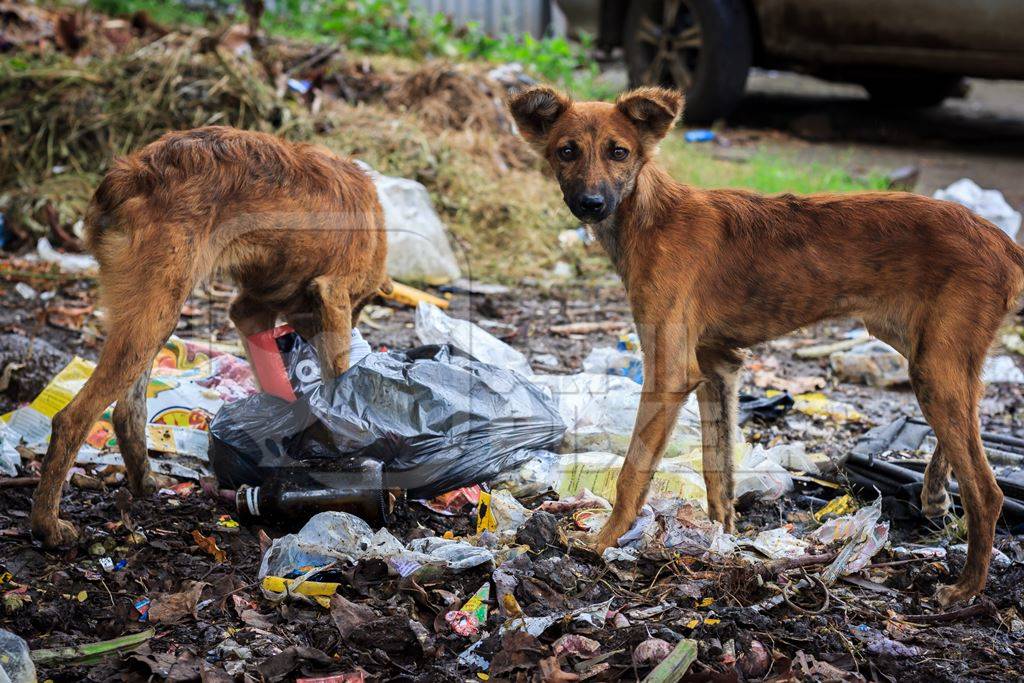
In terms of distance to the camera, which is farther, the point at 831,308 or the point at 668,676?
the point at 831,308

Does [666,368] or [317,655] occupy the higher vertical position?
[666,368]

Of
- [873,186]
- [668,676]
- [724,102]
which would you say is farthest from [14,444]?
[724,102]

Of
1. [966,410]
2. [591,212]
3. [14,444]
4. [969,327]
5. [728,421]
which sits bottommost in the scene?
[14,444]

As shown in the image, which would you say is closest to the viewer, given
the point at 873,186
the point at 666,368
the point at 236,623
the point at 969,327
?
the point at 236,623

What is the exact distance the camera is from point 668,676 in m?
3.10

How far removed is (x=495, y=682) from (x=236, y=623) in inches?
37.9

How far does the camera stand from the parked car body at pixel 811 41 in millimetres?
9102

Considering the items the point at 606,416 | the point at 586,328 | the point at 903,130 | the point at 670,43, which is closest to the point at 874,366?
the point at 586,328

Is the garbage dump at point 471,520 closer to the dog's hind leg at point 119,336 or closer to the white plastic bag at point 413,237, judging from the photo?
the dog's hind leg at point 119,336

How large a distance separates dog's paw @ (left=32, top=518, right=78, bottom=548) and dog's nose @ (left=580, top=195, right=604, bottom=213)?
231cm

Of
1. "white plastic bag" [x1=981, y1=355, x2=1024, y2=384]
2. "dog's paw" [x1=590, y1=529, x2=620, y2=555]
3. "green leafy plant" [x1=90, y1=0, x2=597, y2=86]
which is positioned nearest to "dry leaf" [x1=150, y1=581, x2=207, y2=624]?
"dog's paw" [x1=590, y1=529, x2=620, y2=555]

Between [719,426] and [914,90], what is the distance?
8951mm

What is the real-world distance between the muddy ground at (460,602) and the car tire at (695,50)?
6703mm

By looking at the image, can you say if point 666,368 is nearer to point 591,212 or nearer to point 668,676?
point 591,212
